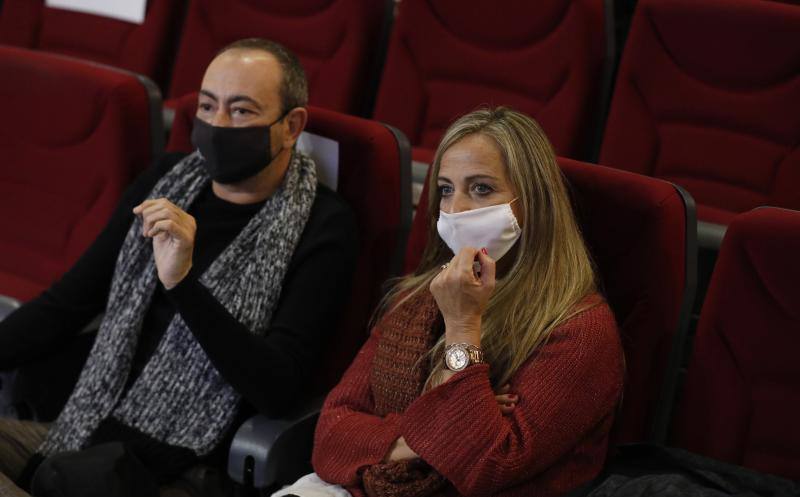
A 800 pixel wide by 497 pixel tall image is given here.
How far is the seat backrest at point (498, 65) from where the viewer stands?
217 centimetres

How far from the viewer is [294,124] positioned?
1.68m

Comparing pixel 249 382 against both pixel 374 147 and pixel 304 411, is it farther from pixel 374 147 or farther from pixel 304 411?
pixel 374 147

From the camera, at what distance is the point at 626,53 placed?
204cm

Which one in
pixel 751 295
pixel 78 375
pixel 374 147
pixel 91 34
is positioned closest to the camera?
pixel 751 295

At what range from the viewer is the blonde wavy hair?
49.3 inches

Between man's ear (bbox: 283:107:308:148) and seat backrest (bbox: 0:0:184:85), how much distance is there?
3.94 ft

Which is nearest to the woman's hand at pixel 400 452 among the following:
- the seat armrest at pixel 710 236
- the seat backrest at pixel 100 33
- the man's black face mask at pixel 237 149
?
the man's black face mask at pixel 237 149

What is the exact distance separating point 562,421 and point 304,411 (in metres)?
0.43

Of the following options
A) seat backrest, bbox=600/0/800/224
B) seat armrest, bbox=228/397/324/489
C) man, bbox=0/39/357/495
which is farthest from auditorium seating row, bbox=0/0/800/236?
seat armrest, bbox=228/397/324/489

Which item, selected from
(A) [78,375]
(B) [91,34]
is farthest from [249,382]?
(B) [91,34]

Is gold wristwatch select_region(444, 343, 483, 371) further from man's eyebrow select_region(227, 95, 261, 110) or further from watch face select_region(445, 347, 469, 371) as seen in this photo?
man's eyebrow select_region(227, 95, 261, 110)

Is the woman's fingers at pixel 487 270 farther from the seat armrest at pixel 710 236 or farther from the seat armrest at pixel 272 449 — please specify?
the seat armrest at pixel 710 236

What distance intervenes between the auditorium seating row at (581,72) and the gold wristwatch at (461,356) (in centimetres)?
69

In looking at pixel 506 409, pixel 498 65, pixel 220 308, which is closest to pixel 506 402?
pixel 506 409
